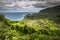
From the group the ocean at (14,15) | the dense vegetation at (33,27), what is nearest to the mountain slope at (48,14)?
the dense vegetation at (33,27)

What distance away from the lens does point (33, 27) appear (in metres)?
2.74

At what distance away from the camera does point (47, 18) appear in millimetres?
2898

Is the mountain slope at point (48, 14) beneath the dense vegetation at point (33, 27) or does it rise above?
above

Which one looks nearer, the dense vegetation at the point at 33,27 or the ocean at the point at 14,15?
the dense vegetation at the point at 33,27

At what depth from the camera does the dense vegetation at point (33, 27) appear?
2643 mm

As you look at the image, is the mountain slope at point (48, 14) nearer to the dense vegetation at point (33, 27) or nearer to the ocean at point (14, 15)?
the dense vegetation at point (33, 27)

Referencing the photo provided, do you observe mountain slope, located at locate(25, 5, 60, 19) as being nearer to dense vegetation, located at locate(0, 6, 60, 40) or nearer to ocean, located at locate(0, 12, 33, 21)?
dense vegetation, located at locate(0, 6, 60, 40)

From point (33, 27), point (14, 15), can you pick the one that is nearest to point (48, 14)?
point (33, 27)

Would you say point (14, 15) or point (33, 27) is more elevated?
point (14, 15)

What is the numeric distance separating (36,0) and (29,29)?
2.27ft

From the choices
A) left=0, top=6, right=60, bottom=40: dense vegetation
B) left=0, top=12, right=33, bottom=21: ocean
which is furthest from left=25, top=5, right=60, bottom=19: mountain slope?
left=0, top=12, right=33, bottom=21: ocean

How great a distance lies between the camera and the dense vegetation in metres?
2.64

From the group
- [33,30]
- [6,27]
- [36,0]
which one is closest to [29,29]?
[33,30]

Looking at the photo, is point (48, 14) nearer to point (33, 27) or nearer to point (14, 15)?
point (33, 27)
